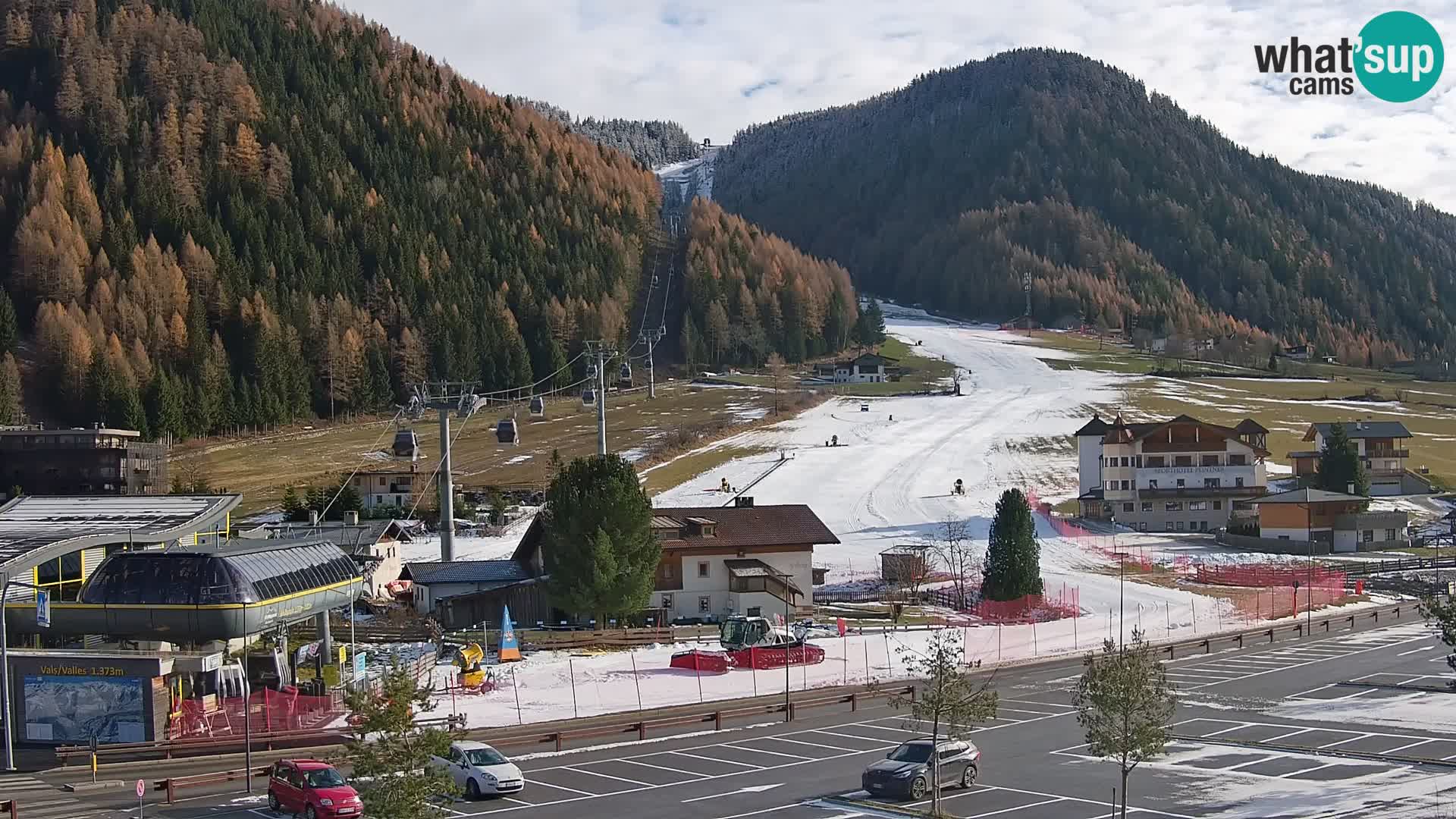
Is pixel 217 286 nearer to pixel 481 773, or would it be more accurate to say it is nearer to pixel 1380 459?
pixel 1380 459

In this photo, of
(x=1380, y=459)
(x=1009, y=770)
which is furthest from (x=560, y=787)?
(x=1380, y=459)

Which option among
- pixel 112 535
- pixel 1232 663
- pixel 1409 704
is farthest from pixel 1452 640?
pixel 112 535

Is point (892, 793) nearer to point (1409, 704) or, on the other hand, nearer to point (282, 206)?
point (1409, 704)

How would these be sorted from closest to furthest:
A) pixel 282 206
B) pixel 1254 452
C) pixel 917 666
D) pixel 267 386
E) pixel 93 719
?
1. pixel 93 719
2. pixel 917 666
3. pixel 1254 452
4. pixel 267 386
5. pixel 282 206

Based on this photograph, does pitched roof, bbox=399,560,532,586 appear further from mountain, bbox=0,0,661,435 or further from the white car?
mountain, bbox=0,0,661,435

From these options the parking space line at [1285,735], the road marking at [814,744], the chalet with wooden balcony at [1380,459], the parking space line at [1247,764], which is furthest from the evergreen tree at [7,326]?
the parking space line at [1247,764]
